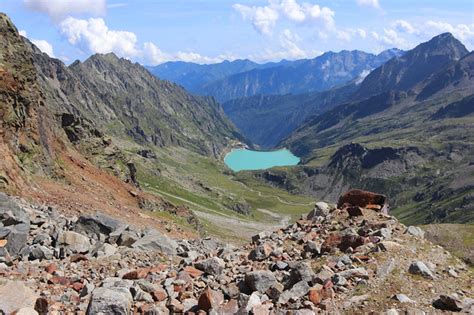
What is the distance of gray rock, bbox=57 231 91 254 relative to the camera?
22391 millimetres

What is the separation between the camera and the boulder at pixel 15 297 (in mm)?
14414

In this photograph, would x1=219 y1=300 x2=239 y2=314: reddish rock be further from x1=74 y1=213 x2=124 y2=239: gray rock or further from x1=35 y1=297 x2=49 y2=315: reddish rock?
x1=74 y1=213 x2=124 y2=239: gray rock

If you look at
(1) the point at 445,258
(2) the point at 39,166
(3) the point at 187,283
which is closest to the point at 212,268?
(3) the point at 187,283

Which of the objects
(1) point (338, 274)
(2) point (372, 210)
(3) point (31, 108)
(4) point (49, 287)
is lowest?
(4) point (49, 287)

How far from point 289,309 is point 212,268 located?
4971mm

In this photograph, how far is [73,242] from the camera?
899 inches

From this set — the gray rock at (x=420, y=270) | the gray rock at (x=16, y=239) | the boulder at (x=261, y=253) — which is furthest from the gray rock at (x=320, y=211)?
the gray rock at (x=16, y=239)

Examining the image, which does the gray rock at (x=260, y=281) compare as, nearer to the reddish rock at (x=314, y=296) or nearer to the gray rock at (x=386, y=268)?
the reddish rock at (x=314, y=296)

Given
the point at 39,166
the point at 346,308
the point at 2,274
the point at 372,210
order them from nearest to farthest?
the point at 346,308, the point at 2,274, the point at 372,210, the point at 39,166

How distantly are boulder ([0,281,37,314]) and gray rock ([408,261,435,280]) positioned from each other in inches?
505

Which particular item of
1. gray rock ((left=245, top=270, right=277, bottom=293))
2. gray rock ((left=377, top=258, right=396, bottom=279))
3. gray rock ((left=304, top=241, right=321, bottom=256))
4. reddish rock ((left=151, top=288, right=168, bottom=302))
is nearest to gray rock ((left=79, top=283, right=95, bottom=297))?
reddish rock ((left=151, top=288, right=168, bottom=302))

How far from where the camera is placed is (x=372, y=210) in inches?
1080

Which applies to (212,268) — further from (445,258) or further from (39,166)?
(39,166)

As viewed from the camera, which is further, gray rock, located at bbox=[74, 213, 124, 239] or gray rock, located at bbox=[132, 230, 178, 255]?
gray rock, located at bbox=[74, 213, 124, 239]
